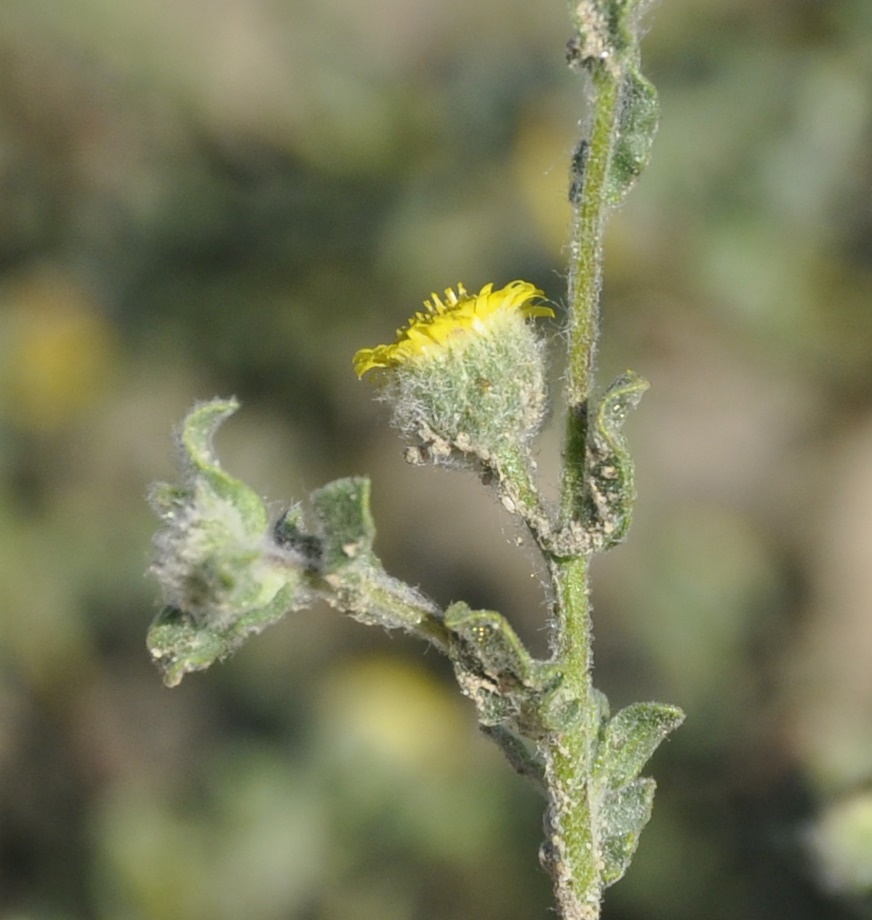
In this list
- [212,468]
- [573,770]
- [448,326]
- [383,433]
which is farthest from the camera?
[383,433]

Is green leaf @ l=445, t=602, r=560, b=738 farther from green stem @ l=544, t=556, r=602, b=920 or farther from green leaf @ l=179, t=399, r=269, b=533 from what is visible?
green leaf @ l=179, t=399, r=269, b=533

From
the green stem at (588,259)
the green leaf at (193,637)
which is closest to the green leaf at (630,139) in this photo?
the green stem at (588,259)

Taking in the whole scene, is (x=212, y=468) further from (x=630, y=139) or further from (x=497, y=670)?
(x=630, y=139)

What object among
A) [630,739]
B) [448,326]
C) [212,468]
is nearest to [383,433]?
[448,326]

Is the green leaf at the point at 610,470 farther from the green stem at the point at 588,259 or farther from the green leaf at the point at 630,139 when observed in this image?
the green leaf at the point at 630,139

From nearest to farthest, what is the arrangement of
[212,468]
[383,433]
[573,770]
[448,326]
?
[212,468] < [573,770] < [448,326] < [383,433]

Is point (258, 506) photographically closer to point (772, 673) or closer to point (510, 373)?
point (510, 373)
